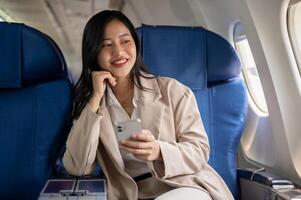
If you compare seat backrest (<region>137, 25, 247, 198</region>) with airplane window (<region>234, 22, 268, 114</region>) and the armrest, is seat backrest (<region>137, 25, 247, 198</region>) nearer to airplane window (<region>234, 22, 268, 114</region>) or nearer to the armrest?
the armrest

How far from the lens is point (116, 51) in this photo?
173 cm

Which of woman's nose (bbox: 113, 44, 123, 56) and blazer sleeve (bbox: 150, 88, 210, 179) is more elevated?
woman's nose (bbox: 113, 44, 123, 56)

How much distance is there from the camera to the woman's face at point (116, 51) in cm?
175

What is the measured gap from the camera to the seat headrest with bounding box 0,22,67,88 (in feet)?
6.26

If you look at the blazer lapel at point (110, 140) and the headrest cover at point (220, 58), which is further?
the headrest cover at point (220, 58)

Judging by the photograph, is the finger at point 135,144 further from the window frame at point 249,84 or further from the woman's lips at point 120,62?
the window frame at point 249,84

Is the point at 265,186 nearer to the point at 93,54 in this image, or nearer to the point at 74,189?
the point at 74,189

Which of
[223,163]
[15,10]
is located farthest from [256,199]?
[15,10]

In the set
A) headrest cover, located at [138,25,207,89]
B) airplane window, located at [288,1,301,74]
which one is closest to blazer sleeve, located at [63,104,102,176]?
headrest cover, located at [138,25,207,89]

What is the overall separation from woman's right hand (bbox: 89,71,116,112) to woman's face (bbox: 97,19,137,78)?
0.04 metres

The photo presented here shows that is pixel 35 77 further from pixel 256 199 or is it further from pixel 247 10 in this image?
pixel 256 199

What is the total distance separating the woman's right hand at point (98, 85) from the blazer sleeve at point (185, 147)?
0.32 m

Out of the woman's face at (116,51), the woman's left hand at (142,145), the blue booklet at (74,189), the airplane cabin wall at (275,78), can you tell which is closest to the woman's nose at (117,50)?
the woman's face at (116,51)

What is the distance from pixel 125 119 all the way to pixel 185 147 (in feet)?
0.97
